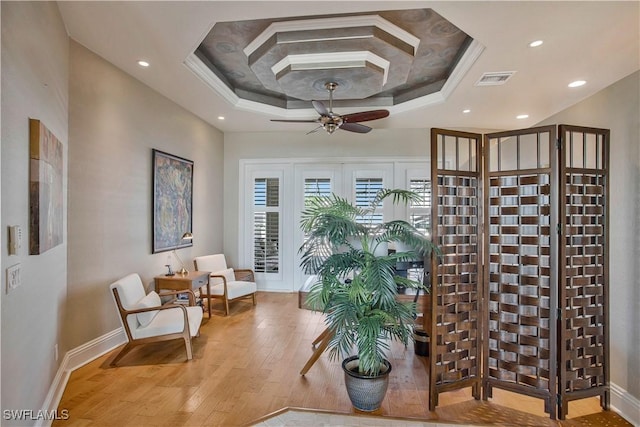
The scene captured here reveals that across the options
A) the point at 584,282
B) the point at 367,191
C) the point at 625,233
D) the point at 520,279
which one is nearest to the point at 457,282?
the point at 520,279

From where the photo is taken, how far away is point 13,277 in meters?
1.73

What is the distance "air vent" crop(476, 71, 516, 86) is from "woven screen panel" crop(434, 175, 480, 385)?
1431mm

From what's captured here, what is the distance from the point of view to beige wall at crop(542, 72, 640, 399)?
277 cm

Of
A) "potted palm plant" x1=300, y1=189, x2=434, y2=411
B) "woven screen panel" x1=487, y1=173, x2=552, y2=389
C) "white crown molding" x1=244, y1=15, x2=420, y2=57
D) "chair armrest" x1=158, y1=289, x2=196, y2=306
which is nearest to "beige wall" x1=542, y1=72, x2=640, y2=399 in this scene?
"woven screen panel" x1=487, y1=173, x2=552, y2=389

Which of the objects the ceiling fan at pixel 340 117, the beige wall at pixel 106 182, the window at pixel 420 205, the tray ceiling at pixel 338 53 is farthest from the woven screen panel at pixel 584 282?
the beige wall at pixel 106 182

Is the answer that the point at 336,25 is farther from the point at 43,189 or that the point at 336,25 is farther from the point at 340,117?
the point at 43,189

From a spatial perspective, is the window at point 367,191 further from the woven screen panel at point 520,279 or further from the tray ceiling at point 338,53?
the woven screen panel at point 520,279

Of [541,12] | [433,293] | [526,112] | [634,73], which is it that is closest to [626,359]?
[433,293]

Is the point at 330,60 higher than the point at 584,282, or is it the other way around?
the point at 330,60

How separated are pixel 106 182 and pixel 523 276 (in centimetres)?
399

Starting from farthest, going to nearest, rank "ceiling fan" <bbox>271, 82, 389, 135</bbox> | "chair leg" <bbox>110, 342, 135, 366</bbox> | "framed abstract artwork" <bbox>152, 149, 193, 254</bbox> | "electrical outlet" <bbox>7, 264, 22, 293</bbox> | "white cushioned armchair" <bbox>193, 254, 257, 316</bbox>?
"white cushioned armchair" <bbox>193, 254, 257, 316</bbox>, "framed abstract artwork" <bbox>152, 149, 193, 254</bbox>, "ceiling fan" <bbox>271, 82, 389, 135</bbox>, "chair leg" <bbox>110, 342, 135, 366</bbox>, "electrical outlet" <bbox>7, 264, 22, 293</bbox>

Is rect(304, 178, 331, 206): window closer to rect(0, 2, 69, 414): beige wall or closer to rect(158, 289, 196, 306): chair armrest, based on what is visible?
rect(158, 289, 196, 306): chair armrest

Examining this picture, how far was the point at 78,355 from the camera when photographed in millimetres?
3152

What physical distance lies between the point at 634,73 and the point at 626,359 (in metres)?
2.47
